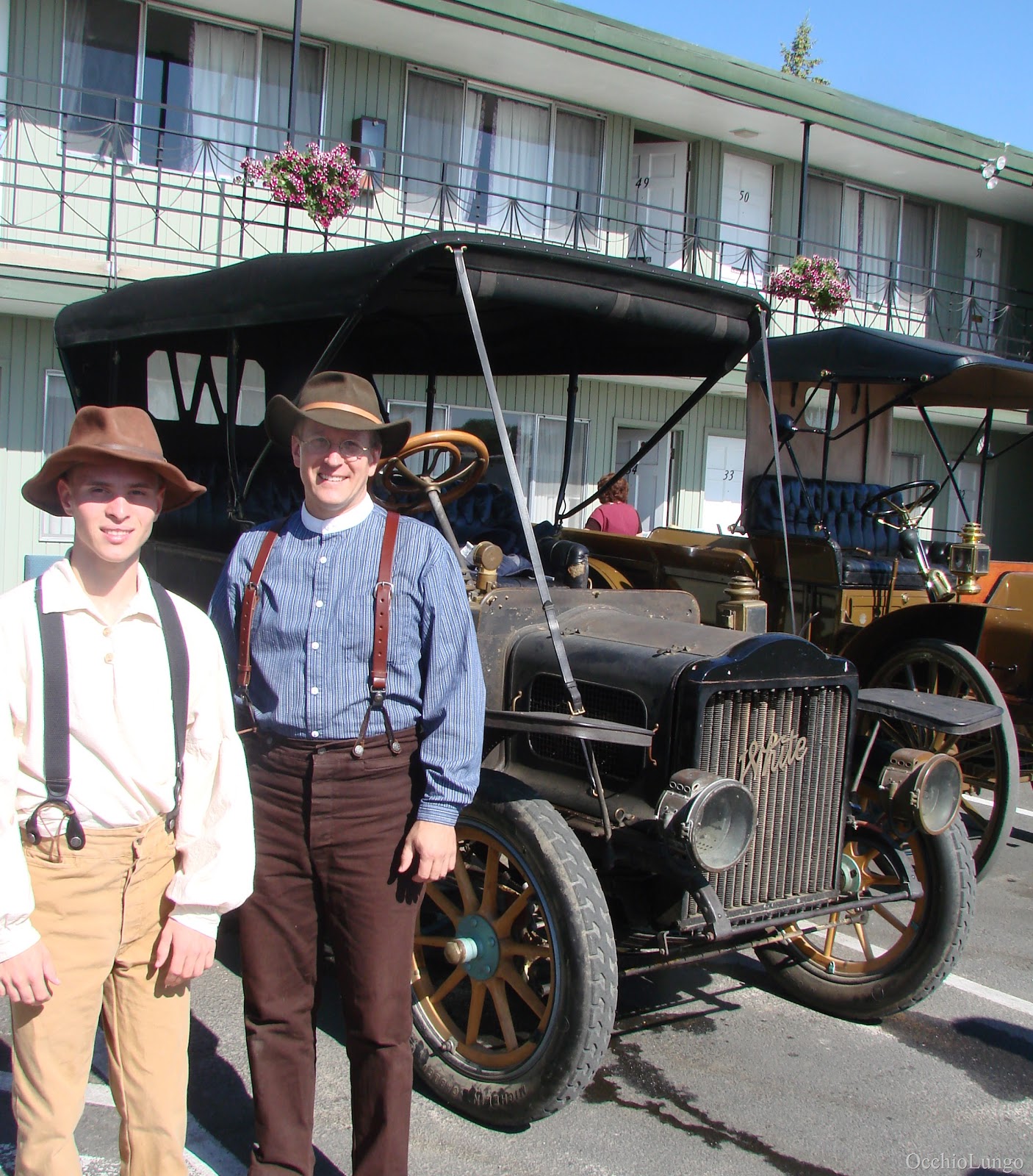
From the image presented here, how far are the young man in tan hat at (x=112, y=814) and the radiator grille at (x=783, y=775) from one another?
1462 millimetres

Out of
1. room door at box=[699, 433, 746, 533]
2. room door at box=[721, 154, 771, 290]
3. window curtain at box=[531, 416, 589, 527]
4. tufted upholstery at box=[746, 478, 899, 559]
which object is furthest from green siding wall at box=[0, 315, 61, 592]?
room door at box=[721, 154, 771, 290]

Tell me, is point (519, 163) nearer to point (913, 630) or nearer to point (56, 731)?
point (913, 630)

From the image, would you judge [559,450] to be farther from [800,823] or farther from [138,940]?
[138,940]

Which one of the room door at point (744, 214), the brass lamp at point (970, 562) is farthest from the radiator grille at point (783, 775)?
the room door at point (744, 214)

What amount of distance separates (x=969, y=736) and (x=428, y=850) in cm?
404

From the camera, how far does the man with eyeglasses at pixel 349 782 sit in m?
2.57

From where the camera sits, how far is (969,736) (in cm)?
571

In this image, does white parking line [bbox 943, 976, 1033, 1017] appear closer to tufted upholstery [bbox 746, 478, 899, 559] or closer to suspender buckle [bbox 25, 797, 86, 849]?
tufted upholstery [bbox 746, 478, 899, 559]

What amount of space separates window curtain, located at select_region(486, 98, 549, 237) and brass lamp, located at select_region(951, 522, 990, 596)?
8.56m

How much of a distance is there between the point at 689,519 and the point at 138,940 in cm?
1358

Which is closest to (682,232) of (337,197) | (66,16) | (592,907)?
(337,197)

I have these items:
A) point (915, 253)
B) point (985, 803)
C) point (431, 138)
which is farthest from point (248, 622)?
point (915, 253)

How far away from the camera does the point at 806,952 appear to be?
4.03 m

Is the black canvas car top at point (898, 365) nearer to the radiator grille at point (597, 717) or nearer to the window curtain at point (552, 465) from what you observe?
the radiator grille at point (597, 717)
